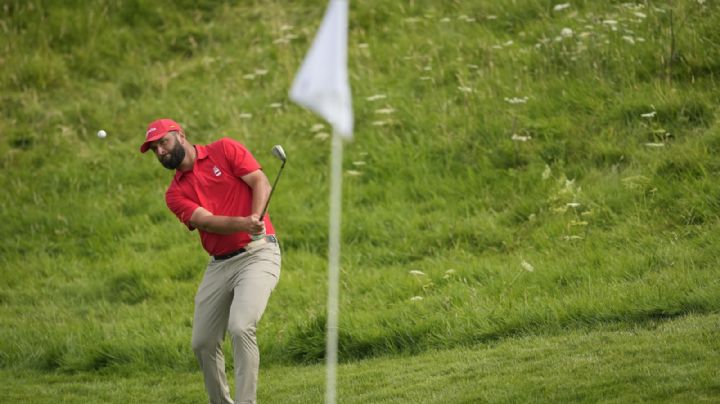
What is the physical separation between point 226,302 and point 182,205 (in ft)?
2.57

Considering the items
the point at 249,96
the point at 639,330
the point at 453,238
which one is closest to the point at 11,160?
the point at 249,96

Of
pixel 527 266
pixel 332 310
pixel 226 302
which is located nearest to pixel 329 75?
pixel 226 302

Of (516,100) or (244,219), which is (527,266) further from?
(244,219)

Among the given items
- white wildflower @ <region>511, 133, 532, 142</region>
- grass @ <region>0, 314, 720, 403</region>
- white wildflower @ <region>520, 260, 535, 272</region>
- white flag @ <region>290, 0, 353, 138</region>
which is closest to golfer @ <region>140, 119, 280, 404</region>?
grass @ <region>0, 314, 720, 403</region>

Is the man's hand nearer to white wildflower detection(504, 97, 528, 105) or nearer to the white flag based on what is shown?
the white flag

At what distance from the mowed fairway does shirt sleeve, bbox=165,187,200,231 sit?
5.06 feet

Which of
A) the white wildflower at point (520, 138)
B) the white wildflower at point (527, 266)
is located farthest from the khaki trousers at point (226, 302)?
the white wildflower at point (520, 138)

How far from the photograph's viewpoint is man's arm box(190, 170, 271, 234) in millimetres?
7902

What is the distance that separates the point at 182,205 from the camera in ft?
27.2

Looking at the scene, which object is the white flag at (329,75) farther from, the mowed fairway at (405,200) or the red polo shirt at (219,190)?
the mowed fairway at (405,200)

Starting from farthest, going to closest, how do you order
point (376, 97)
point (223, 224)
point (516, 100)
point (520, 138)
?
point (376, 97) < point (516, 100) < point (520, 138) < point (223, 224)

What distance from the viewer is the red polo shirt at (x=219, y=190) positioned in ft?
27.2

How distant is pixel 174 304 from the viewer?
36.9ft

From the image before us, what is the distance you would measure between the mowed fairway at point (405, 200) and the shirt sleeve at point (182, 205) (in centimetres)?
154
